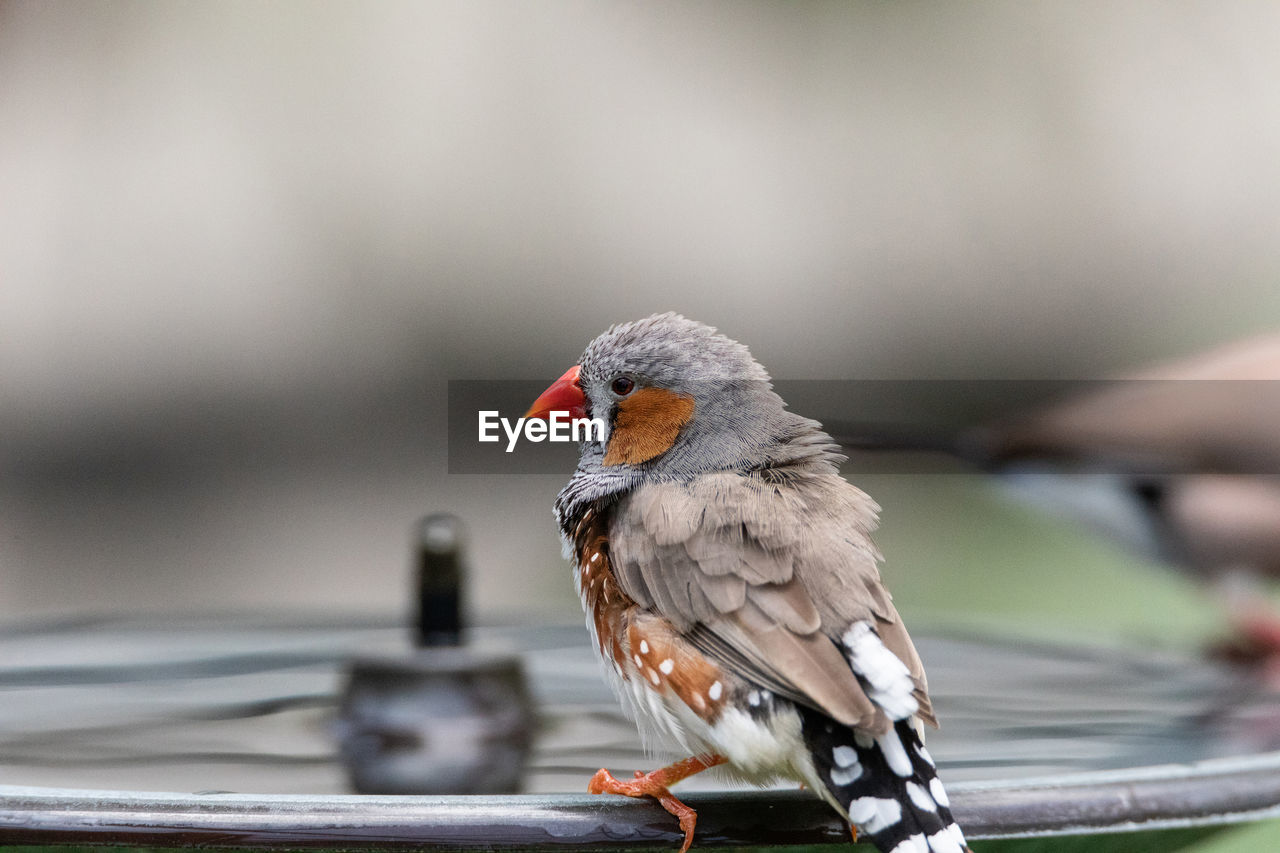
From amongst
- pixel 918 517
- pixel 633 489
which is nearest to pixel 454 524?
pixel 633 489

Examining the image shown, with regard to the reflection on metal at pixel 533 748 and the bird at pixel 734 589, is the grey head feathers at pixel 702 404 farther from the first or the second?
the reflection on metal at pixel 533 748

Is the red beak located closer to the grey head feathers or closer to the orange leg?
the grey head feathers

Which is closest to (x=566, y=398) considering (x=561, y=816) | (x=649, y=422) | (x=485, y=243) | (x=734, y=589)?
(x=649, y=422)

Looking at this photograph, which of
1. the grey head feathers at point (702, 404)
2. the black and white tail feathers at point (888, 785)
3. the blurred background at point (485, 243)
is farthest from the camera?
the blurred background at point (485, 243)

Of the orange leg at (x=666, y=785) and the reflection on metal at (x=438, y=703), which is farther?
the reflection on metal at (x=438, y=703)

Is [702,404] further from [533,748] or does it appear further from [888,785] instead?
[533,748]

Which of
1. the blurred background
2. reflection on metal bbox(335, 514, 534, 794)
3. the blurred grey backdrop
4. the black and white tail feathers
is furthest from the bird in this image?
the blurred grey backdrop

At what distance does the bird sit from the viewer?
77 cm

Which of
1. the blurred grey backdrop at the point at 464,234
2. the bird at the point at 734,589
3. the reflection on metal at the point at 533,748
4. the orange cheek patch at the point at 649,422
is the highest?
the blurred grey backdrop at the point at 464,234

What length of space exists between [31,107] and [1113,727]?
6.20 metres

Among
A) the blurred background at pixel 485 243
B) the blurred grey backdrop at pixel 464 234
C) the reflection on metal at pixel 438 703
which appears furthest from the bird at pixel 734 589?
the blurred grey backdrop at pixel 464 234

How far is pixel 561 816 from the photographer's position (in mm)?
755

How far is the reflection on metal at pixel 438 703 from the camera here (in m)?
1.15

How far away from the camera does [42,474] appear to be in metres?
5.90
